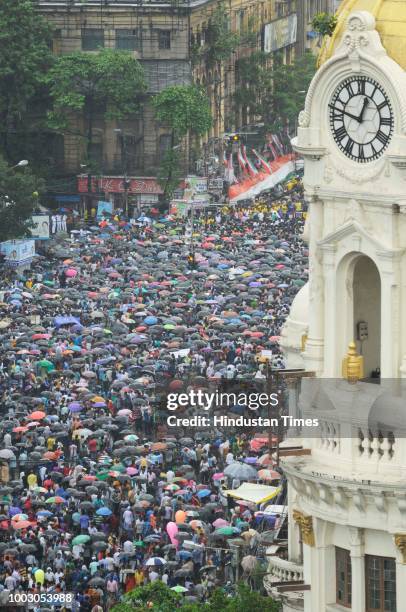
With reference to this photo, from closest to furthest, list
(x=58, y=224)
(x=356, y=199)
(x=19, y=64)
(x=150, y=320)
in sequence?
(x=356, y=199)
(x=150, y=320)
(x=58, y=224)
(x=19, y=64)

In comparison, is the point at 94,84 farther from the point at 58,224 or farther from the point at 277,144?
the point at 58,224

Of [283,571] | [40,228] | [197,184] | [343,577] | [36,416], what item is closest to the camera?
[343,577]

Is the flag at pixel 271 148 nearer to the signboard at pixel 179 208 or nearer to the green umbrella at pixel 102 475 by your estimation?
the signboard at pixel 179 208

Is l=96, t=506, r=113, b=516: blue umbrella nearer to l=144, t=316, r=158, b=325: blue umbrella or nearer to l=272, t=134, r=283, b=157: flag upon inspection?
l=144, t=316, r=158, b=325: blue umbrella

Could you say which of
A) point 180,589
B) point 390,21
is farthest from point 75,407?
point 390,21

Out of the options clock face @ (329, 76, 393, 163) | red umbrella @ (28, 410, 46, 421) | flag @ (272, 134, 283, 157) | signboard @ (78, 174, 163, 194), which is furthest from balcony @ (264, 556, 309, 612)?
flag @ (272, 134, 283, 157)

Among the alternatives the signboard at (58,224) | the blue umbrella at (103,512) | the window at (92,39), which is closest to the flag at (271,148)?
the window at (92,39)

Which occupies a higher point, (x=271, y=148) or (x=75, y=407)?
(x=271, y=148)
